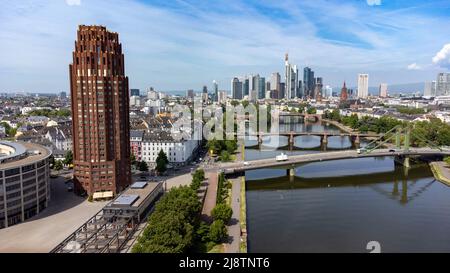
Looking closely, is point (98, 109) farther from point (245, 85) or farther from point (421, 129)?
point (245, 85)

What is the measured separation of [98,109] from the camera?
1376 cm

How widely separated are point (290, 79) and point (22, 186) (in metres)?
88.5

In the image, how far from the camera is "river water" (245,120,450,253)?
10.4 meters

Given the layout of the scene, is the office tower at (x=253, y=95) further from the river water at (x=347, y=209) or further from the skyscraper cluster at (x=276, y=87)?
the river water at (x=347, y=209)

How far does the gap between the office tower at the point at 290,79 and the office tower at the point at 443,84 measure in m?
32.9

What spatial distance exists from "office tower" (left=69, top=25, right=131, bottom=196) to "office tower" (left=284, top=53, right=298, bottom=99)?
8329cm

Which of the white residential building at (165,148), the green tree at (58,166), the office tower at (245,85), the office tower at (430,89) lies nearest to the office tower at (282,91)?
the office tower at (245,85)

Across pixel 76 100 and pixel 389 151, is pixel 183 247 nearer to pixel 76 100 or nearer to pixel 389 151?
pixel 76 100

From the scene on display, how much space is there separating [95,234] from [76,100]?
622 centimetres

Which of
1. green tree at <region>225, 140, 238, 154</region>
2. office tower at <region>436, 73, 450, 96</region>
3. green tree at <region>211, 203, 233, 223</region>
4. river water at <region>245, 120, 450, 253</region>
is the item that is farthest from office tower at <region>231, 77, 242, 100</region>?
green tree at <region>211, 203, 233, 223</region>

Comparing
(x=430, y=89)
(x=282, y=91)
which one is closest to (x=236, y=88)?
(x=282, y=91)

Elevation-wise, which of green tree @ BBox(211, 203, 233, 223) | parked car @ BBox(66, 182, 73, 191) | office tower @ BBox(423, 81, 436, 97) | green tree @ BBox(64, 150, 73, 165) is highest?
office tower @ BBox(423, 81, 436, 97)

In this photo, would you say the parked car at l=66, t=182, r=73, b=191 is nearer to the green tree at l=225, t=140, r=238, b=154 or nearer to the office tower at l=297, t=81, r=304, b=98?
the green tree at l=225, t=140, r=238, b=154

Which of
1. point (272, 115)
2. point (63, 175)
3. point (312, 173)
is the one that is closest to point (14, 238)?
point (63, 175)
